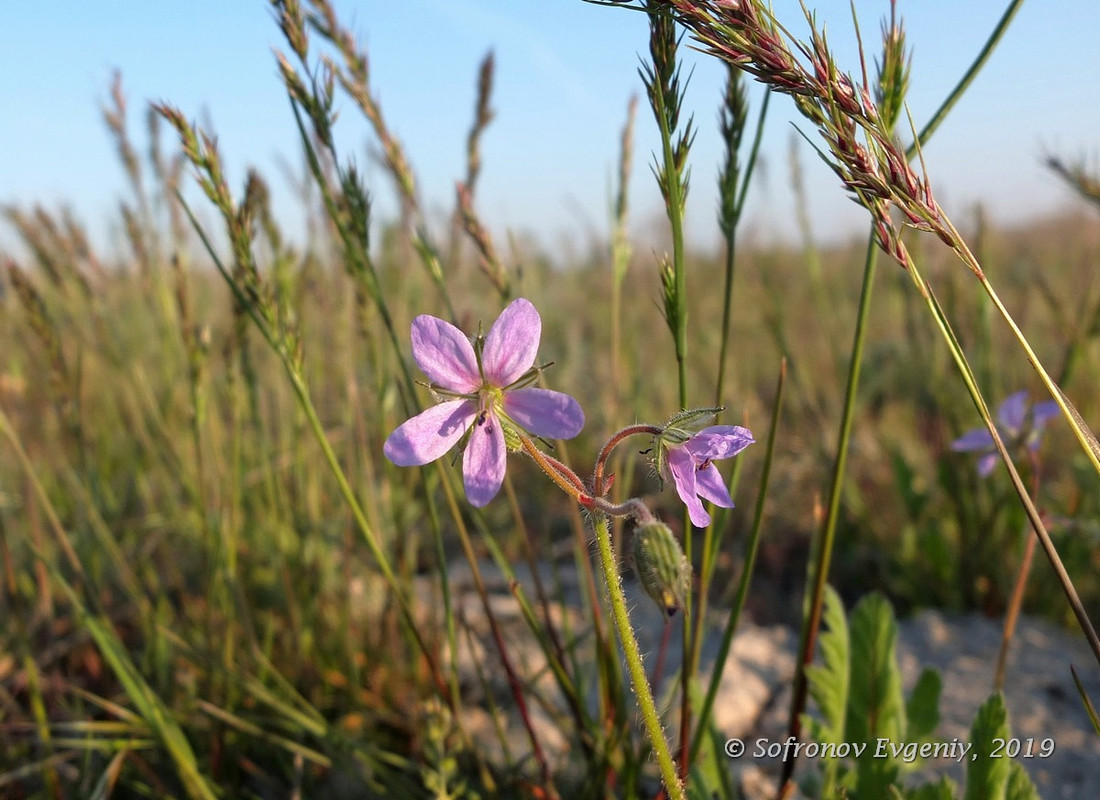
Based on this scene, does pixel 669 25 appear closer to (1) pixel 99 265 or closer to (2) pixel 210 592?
(2) pixel 210 592

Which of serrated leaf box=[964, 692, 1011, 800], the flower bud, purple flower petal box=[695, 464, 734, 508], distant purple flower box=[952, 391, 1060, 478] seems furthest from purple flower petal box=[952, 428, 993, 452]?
the flower bud

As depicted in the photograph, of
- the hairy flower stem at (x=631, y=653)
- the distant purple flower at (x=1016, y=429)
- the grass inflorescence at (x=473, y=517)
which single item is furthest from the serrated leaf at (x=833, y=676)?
the hairy flower stem at (x=631, y=653)

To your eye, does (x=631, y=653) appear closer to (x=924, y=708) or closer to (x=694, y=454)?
(x=694, y=454)

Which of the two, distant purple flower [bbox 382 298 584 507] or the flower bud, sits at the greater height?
distant purple flower [bbox 382 298 584 507]

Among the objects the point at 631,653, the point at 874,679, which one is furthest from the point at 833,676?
the point at 631,653

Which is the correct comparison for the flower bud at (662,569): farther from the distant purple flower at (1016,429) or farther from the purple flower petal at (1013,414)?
the purple flower petal at (1013,414)

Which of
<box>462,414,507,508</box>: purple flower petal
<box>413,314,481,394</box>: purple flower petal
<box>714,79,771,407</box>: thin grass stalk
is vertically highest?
<box>714,79,771,407</box>: thin grass stalk

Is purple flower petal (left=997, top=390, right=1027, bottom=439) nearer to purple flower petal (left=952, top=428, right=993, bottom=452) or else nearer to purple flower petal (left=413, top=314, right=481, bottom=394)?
purple flower petal (left=952, top=428, right=993, bottom=452)

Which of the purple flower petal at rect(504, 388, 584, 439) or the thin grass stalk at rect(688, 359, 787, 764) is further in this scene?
the thin grass stalk at rect(688, 359, 787, 764)
